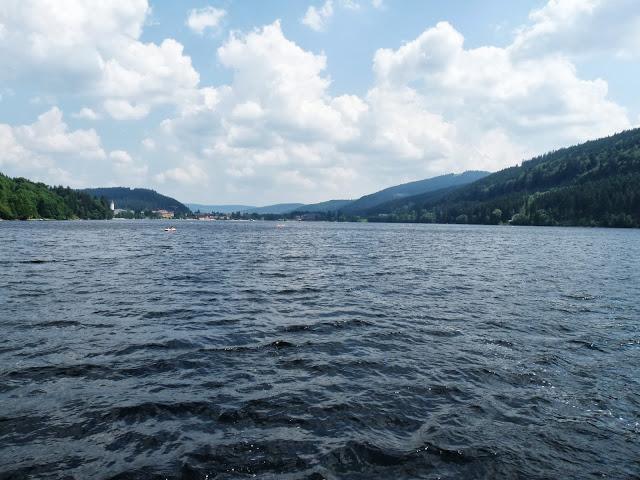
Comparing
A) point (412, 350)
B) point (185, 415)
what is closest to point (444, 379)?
point (412, 350)

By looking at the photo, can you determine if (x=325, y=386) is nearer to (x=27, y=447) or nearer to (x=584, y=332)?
(x=27, y=447)

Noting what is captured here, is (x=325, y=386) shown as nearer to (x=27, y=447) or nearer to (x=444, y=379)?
(x=444, y=379)

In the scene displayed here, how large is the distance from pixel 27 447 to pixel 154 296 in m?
22.9

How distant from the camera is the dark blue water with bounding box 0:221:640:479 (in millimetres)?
11000

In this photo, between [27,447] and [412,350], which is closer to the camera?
[27,447]

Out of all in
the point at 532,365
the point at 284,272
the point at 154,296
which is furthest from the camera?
the point at 284,272

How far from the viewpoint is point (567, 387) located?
53.5ft

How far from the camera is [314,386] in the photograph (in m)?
15.8

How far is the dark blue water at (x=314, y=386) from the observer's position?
11.0 m

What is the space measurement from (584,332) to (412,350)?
39.9 ft

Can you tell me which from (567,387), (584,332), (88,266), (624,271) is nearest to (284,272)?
(88,266)

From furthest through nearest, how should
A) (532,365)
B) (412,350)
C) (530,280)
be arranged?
(530,280) → (412,350) → (532,365)

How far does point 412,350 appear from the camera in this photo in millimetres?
20531

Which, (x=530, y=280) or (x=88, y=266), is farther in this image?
(x=88, y=266)
